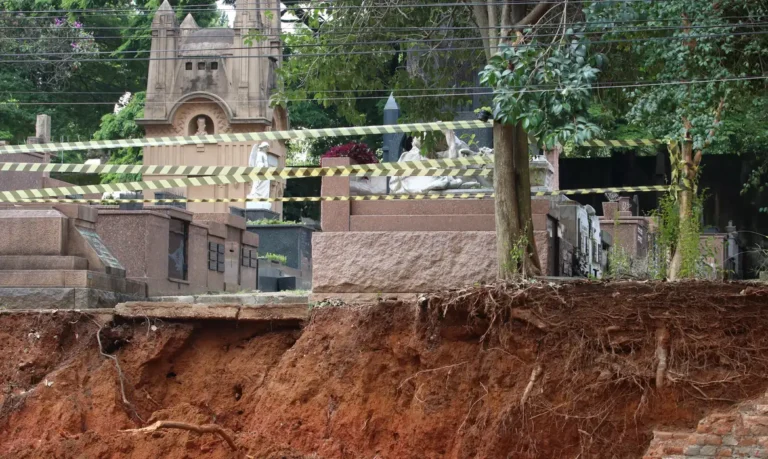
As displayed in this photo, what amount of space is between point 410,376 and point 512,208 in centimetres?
211

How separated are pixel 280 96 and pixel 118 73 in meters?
27.5

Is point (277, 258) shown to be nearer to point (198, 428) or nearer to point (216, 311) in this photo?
point (216, 311)

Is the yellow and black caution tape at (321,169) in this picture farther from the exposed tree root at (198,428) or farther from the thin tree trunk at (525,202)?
the exposed tree root at (198,428)

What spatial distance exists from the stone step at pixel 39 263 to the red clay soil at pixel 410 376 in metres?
0.74

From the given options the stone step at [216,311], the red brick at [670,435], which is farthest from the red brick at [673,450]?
the stone step at [216,311]

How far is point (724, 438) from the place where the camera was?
A: 1047cm

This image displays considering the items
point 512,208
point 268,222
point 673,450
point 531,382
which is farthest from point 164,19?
point 673,450

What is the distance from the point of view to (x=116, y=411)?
13.0m

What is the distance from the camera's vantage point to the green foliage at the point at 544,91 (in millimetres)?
11891

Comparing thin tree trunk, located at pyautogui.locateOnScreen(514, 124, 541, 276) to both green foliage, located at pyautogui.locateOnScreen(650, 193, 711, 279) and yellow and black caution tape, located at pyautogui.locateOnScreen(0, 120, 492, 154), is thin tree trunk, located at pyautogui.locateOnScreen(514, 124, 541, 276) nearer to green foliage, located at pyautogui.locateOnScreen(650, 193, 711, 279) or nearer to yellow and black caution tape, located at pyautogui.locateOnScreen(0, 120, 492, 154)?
yellow and black caution tape, located at pyautogui.locateOnScreen(0, 120, 492, 154)

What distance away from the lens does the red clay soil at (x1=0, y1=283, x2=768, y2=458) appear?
11164 millimetres

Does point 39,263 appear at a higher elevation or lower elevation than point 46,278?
higher

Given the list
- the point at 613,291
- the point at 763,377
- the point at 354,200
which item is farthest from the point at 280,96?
the point at 763,377

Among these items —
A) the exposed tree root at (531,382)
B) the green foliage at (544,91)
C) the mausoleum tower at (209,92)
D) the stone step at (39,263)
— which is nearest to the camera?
the exposed tree root at (531,382)
